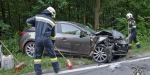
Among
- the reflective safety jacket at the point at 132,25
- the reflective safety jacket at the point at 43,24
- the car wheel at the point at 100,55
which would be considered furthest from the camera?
the reflective safety jacket at the point at 132,25

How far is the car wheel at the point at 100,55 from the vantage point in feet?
23.0

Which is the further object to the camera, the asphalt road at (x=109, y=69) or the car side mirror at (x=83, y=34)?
the car side mirror at (x=83, y=34)

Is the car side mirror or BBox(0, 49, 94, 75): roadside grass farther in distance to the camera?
the car side mirror

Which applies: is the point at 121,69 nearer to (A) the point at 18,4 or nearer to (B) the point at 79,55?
(B) the point at 79,55

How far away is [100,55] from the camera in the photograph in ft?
23.2

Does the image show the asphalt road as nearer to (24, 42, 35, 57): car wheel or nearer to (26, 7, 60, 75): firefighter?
(26, 7, 60, 75): firefighter

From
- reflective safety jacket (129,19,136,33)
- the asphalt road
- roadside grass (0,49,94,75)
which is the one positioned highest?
reflective safety jacket (129,19,136,33)

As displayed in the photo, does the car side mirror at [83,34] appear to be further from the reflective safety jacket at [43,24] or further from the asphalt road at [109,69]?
the reflective safety jacket at [43,24]

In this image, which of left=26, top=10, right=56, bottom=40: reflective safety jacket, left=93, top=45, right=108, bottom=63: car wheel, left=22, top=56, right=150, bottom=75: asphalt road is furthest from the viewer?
left=93, top=45, right=108, bottom=63: car wheel

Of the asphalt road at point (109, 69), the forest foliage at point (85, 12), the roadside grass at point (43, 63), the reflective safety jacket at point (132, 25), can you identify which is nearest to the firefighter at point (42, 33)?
the asphalt road at point (109, 69)

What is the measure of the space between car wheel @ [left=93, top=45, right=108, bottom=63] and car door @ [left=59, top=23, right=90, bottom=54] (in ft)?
1.04

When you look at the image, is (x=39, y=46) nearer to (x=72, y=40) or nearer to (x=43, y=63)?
(x=43, y=63)

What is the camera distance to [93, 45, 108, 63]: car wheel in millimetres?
7007

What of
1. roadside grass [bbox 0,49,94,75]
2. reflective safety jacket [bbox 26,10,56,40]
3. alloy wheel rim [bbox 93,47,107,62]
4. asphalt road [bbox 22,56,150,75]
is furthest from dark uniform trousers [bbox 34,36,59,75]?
alloy wheel rim [bbox 93,47,107,62]
